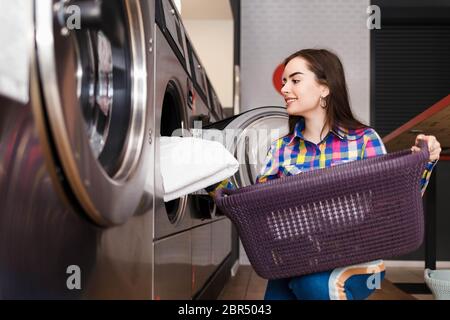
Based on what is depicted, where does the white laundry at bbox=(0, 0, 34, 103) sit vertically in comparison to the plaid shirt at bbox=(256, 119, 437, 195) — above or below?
above

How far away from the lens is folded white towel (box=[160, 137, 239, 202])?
121 centimetres

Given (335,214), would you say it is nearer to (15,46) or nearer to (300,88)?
(300,88)

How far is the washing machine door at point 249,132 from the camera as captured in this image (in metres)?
1.68

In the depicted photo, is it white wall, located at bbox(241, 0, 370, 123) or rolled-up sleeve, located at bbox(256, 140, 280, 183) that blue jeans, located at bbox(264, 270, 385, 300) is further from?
white wall, located at bbox(241, 0, 370, 123)

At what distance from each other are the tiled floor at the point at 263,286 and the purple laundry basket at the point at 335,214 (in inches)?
69.7

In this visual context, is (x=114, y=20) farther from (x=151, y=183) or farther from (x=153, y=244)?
(x=153, y=244)

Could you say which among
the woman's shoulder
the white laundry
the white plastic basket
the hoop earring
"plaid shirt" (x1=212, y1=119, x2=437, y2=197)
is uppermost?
the white laundry

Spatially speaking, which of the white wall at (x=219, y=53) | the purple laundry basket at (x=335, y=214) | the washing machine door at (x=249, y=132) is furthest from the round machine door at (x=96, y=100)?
the white wall at (x=219, y=53)

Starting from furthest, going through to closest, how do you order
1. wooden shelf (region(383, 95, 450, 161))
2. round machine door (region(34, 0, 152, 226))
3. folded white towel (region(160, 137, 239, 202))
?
wooden shelf (region(383, 95, 450, 161))
folded white towel (region(160, 137, 239, 202))
round machine door (region(34, 0, 152, 226))

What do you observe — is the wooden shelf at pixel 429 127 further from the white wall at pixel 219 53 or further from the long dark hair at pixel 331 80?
the white wall at pixel 219 53

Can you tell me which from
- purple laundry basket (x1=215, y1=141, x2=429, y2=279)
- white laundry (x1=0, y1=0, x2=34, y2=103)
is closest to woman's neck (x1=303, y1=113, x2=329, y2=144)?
purple laundry basket (x1=215, y1=141, x2=429, y2=279)

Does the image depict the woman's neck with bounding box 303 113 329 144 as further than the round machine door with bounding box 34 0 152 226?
Yes

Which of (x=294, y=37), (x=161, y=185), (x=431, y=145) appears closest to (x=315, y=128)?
(x=431, y=145)
